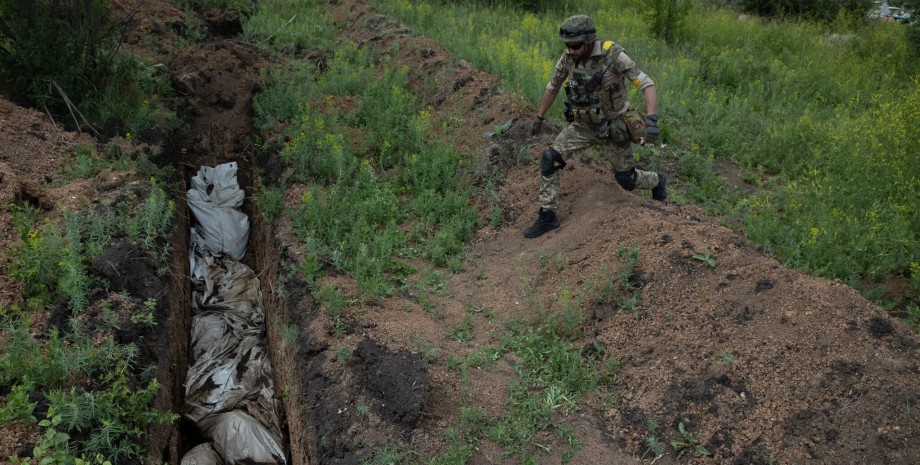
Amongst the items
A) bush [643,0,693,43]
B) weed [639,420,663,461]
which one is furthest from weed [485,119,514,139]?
bush [643,0,693,43]

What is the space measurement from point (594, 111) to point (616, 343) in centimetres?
184

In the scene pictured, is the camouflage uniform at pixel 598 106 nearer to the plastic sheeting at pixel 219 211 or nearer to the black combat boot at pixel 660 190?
the black combat boot at pixel 660 190

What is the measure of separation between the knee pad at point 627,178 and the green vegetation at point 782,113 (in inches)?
38.9

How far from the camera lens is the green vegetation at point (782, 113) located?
535 centimetres

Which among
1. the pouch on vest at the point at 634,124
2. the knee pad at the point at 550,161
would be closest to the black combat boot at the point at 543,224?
the knee pad at the point at 550,161

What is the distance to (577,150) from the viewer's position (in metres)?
5.31

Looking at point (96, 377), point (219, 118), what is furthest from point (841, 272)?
point (219, 118)

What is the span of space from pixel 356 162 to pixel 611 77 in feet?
8.44

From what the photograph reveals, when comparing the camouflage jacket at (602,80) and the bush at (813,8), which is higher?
the camouflage jacket at (602,80)

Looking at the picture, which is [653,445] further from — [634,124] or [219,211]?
[219,211]

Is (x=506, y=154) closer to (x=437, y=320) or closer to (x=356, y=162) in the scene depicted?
(x=356, y=162)

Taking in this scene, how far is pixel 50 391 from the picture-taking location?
3676 mm

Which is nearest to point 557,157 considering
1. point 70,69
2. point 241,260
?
point 241,260

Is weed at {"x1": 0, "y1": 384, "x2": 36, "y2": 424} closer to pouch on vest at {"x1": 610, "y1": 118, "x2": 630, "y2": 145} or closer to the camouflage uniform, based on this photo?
the camouflage uniform
